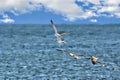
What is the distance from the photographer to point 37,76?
60.4 m

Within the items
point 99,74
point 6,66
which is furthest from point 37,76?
point 6,66

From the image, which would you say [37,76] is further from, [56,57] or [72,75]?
[56,57]

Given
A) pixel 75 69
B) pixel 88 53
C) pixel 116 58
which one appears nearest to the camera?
pixel 75 69

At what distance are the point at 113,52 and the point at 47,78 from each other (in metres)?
38.7

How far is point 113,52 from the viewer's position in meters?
95.4

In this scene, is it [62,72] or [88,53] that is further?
[88,53]

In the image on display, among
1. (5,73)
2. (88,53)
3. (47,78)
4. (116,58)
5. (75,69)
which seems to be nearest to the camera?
(47,78)

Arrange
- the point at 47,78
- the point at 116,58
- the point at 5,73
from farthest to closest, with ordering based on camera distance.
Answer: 1. the point at 116,58
2. the point at 5,73
3. the point at 47,78

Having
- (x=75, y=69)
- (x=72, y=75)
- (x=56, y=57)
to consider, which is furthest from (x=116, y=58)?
(x=72, y=75)

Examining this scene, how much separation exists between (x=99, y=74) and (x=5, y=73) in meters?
12.4

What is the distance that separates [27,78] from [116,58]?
91.7 ft

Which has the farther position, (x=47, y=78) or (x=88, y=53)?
(x=88, y=53)

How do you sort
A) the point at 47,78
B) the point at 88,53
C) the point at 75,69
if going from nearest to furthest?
the point at 47,78 → the point at 75,69 → the point at 88,53

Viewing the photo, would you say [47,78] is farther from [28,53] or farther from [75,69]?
[28,53]
